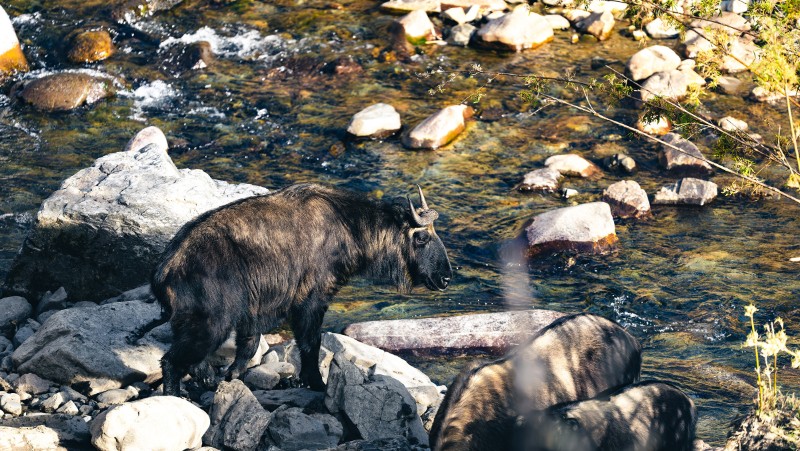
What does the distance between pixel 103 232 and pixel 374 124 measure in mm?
A: 6262

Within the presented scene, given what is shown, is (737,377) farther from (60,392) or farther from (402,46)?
(402,46)

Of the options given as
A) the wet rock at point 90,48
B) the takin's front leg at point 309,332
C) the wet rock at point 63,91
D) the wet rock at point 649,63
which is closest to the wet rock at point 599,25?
the wet rock at point 649,63

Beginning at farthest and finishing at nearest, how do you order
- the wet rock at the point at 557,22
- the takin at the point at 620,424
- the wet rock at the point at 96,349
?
the wet rock at the point at 557,22 → the wet rock at the point at 96,349 → the takin at the point at 620,424

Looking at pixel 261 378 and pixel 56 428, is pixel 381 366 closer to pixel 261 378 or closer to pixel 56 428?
pixel 261 378

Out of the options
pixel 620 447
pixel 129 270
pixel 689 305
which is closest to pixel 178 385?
pixel 129 270

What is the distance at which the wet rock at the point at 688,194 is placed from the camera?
40.7 ft

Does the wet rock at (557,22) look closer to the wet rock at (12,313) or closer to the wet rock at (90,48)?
the wet rock at (90,48)

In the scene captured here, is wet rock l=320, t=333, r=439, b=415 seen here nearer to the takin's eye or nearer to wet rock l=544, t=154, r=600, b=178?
the takin's eye

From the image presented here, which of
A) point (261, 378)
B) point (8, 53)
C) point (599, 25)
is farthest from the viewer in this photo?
point (599, 25)

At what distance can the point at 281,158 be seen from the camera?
14016mm

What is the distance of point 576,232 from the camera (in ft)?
36.9

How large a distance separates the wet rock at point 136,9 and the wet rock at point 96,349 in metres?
12.0

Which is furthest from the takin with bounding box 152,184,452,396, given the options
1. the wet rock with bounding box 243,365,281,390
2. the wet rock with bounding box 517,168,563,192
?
the wet rock with bounding box 517,168,563,192

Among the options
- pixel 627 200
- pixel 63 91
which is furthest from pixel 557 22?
pixel 63 91
